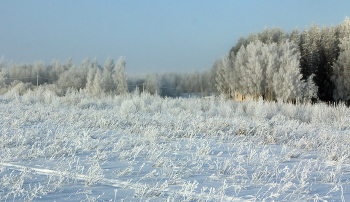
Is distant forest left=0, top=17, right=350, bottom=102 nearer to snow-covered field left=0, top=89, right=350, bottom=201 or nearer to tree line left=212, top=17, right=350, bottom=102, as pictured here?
tree line left=212, top=17, right=350, bottom=102

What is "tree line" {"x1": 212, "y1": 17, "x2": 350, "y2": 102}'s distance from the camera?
25.5 metres

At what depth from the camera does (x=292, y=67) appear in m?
25.2

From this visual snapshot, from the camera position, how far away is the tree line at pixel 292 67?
25.5m

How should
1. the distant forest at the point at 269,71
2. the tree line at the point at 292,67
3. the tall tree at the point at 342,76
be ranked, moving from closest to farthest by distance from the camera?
the tree line at the point at 292,67 < the distant forest at the point at 269,71 < the tall tree at the point at 342,76

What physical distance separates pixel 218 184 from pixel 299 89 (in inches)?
954

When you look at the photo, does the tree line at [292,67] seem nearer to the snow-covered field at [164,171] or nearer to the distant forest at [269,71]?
the distant forest at [269,71]

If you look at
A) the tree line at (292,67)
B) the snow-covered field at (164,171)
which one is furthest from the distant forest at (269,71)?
the snow-covered field at (164,171)

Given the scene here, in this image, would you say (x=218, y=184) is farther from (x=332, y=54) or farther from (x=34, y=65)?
(x=34, y=65)

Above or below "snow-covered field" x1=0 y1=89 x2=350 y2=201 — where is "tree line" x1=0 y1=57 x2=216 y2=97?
above

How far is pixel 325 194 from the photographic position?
2938 millimetres

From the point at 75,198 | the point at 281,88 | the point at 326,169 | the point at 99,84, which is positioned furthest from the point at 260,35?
the point at 75,198

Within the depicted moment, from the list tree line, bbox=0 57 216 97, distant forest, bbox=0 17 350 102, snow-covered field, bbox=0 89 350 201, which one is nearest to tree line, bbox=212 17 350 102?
distant forest, bbox=0 17 350 102

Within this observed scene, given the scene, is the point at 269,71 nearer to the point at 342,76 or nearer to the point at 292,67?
the point at 292,67

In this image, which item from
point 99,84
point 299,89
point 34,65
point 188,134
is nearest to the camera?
point 188,134
